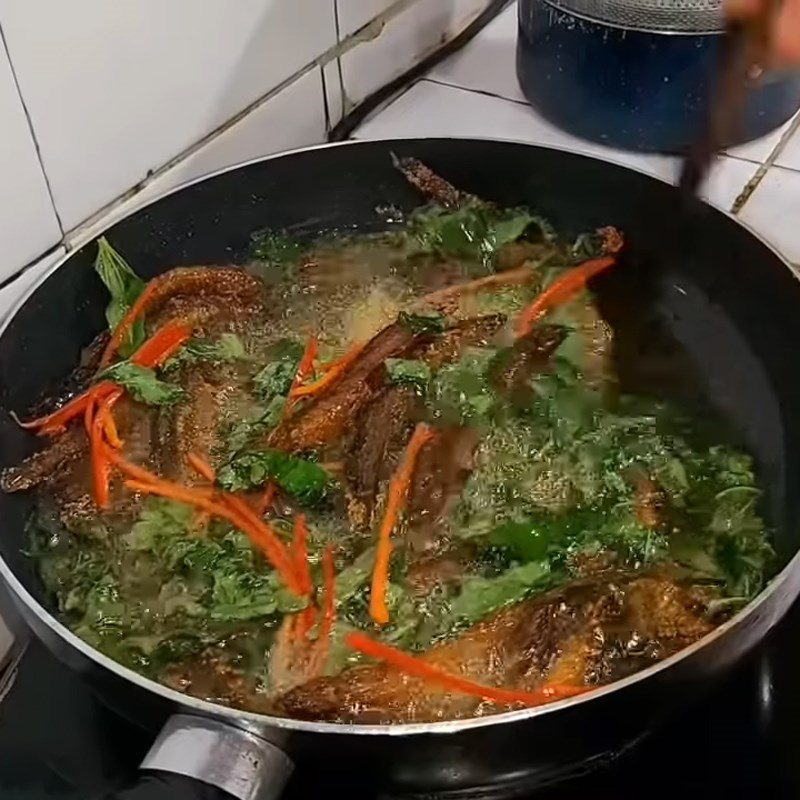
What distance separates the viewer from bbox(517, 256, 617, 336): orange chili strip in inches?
43.1

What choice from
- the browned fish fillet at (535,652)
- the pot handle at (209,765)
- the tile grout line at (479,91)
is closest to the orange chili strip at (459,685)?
the browned fish fillet at (535,652)

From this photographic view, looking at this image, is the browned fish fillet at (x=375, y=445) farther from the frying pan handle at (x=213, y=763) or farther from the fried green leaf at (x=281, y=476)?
the frying pan handle at (x=213, y=763)

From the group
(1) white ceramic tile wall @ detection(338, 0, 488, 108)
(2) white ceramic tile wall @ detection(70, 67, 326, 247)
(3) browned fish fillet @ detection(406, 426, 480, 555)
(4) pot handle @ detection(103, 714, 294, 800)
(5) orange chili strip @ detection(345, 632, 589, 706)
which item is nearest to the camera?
(4) pot handle @ detection(103, 714, 294, 800)

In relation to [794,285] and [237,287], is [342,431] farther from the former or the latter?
[794,285]

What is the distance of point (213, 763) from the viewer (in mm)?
688

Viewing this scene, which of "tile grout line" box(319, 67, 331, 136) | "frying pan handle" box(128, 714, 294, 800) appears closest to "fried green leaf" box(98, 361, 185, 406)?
"frying pan handle" box(128, 714, 294, 800)

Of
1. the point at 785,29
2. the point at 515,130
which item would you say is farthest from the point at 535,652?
the point at 515,130

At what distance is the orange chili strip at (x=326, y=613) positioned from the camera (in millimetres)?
832

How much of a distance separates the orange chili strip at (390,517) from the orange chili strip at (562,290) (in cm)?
18

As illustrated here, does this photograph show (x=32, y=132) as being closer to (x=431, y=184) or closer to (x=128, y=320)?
(x=128, y=320)

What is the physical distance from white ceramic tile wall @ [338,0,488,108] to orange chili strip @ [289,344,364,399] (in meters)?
0.44

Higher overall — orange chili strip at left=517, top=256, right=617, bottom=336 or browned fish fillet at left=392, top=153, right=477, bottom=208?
browned fish fillet at left=392, top=153, right=477, bottom=208

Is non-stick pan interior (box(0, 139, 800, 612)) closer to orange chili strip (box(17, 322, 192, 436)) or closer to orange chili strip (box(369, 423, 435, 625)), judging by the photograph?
orange chili strip (box(17, 322, 192, 436))

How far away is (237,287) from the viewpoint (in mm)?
1114
